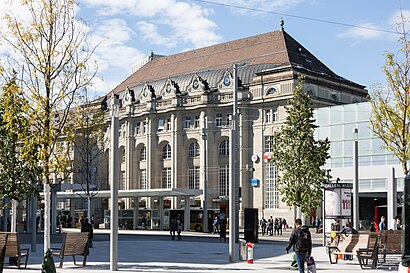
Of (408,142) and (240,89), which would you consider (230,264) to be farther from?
(240,89)

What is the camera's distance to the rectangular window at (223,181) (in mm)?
84581

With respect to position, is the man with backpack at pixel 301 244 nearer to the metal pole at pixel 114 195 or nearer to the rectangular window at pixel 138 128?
the metal pole at pixel 114 195

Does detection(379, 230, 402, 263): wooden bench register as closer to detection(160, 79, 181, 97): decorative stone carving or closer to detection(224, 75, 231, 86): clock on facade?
detection(224, 75, 231, 86): clock on facade

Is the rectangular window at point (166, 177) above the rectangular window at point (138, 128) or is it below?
below

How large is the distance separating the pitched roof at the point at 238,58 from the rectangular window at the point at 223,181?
14.0 metres

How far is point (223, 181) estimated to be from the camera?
279 feet

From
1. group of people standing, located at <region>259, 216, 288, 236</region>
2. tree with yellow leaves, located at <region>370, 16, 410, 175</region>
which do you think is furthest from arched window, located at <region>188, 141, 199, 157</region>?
tree with yellow leaves, located at <region>370, 16, 410, 175</region>

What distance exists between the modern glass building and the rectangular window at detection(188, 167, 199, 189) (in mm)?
23852

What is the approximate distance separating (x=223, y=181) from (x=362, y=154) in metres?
26.8

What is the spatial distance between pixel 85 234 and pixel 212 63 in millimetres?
75494

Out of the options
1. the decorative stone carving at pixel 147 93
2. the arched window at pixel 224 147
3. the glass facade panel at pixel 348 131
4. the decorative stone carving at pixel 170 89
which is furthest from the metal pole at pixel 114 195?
the decorative stone carving at pixel 147 93

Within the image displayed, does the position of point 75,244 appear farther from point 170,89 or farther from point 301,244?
point 170,89

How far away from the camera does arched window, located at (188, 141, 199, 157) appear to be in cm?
8871

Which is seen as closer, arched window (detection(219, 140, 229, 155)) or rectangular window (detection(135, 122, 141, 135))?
arched window (detection(219, 140, 229, 155))
